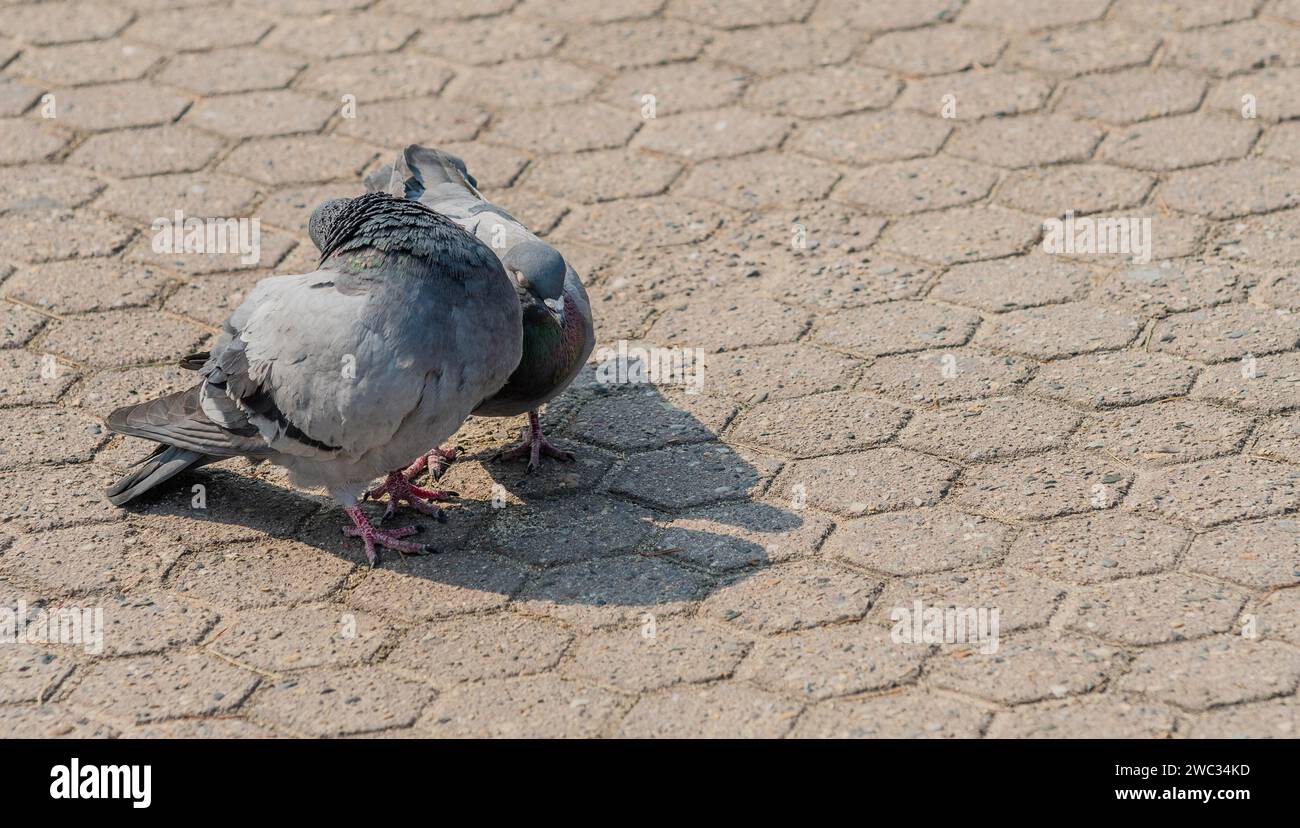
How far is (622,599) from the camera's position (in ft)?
15.6

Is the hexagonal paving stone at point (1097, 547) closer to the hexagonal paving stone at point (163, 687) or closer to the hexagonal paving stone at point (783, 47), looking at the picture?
the hexagonal paving stone at point (163, 687)

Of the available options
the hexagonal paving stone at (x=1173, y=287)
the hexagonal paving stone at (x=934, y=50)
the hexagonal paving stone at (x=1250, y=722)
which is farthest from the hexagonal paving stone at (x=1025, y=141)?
the hexagonal paving stone at (x=1250, y=722)

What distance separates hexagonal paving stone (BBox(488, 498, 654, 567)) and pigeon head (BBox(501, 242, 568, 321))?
69 centimetres

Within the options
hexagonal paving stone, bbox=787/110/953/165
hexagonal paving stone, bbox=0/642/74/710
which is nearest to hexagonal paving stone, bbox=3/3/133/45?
hexagonal paving stone, bbox=787/110/953/165

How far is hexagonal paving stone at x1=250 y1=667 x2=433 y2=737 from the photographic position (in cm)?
428

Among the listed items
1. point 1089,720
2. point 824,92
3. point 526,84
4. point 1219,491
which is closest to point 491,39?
point 526,84

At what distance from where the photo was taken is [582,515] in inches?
205

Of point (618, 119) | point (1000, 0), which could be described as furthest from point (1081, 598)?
point (1000, 0)

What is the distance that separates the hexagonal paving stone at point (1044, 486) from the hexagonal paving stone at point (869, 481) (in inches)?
4.7

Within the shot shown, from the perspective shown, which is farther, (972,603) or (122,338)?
(122,338)

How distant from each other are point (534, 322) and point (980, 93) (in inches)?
136

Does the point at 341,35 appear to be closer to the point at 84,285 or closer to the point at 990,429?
the point at 84,285

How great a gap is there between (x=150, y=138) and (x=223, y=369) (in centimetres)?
297

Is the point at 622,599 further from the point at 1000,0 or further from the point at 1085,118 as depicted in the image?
the point at 1000,0
